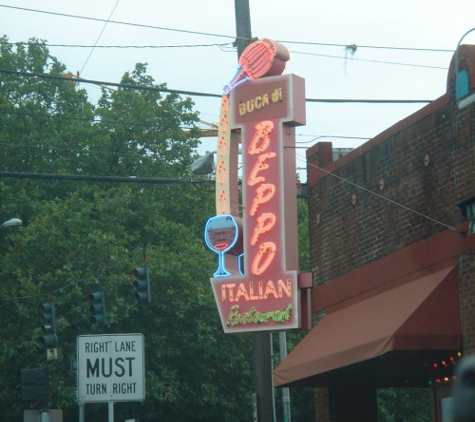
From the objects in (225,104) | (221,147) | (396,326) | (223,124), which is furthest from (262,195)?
(396,326)

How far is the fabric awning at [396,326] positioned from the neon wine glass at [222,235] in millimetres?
2469

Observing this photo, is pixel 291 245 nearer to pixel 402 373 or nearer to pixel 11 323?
pixel 402 373

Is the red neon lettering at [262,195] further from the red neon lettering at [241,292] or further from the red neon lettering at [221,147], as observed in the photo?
the red neon lettering at [221,147]

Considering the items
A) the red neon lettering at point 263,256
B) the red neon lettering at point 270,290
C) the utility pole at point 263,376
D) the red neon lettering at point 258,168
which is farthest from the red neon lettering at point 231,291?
the red neon lettering at point 258,168

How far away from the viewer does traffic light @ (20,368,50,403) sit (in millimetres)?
18234

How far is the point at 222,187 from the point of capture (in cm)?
1692

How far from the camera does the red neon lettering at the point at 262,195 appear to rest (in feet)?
51.9

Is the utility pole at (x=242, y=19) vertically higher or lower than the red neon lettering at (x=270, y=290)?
higher

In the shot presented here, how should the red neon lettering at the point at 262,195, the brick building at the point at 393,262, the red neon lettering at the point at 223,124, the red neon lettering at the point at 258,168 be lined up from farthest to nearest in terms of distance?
the red neon lettering at the point at 223,124
the red neon lettering at the point at 258,168
the red neon lettering at the point at 262,195
the brick building at the point at 393,262

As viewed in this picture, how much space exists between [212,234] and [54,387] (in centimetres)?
1492

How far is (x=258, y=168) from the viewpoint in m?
16.0

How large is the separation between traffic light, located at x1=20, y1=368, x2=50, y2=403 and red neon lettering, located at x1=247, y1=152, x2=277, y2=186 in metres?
5.80

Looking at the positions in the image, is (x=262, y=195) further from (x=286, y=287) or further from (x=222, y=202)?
(x=286, y=287)

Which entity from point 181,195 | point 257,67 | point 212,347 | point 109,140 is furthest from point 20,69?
point 257,67
